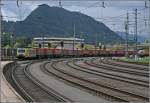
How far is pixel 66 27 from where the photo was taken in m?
192

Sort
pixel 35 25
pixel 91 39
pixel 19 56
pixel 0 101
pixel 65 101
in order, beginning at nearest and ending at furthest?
pixel 0 101, pixel 65 101, pixel 19 56, pixel 35 25, pixel 91 39

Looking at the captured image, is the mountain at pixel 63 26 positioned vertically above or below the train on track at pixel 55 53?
above

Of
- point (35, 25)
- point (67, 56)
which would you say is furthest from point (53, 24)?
point (67, 56)

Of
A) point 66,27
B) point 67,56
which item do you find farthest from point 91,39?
point 67,56

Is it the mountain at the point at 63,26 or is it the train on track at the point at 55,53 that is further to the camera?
the mountain at the point at 63,26

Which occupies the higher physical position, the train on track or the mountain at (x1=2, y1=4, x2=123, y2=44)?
the mountain at (x1=2, y1=4, x2=123, y2=44)

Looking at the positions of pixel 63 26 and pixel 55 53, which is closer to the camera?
pixel 55 53

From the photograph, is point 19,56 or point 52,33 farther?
point 52,33

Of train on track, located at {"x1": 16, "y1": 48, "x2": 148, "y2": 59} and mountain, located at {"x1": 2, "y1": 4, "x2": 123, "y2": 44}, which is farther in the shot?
mountain, located at {"x1": 2, "y1": 4, "x2": 123, "y2": 44}

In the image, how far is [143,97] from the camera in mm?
18656

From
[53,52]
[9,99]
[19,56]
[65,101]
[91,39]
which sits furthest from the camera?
A: [91,39]

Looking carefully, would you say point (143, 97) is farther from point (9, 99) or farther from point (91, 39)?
point (91, 39)

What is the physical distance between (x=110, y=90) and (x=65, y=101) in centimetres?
508

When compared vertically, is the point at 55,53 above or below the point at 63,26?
below
